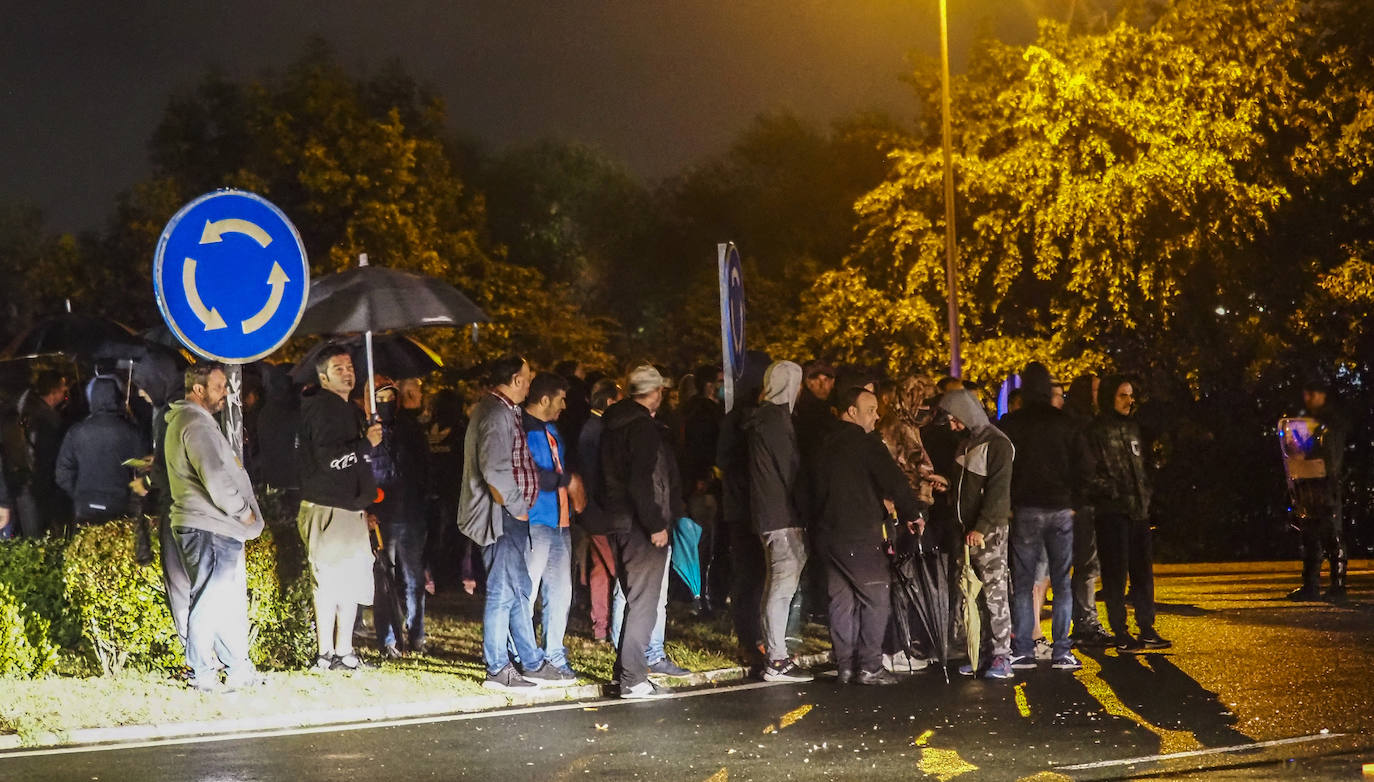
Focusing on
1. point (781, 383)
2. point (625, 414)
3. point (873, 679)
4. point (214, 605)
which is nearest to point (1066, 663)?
point (873, 679)

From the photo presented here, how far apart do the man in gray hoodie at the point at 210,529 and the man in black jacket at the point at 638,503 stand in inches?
82.4

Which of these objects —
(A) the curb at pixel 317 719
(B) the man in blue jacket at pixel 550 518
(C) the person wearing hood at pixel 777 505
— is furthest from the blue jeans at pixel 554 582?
(C) the person wearing hood at pixel 777 505

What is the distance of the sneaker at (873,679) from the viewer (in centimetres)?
1090

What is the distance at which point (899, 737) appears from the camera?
29.1 feet

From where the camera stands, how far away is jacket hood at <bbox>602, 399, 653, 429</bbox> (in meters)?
10.9

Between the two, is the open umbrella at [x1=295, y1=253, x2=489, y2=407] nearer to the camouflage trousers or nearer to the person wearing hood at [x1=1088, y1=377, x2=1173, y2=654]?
the camouflage trousers

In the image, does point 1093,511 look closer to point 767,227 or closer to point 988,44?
point 988,44

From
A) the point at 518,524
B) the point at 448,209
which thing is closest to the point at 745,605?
the point at 518,524

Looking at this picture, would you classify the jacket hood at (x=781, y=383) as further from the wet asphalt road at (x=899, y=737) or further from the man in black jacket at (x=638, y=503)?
the wet asphalt road at (x=899, y=737)

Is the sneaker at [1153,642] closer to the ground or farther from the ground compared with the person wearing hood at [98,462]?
closer to the ground

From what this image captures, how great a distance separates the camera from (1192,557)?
2825 cm

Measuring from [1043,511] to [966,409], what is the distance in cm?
100

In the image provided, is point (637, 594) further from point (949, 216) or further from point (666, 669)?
point (949, 216)

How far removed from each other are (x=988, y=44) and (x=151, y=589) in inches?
980
